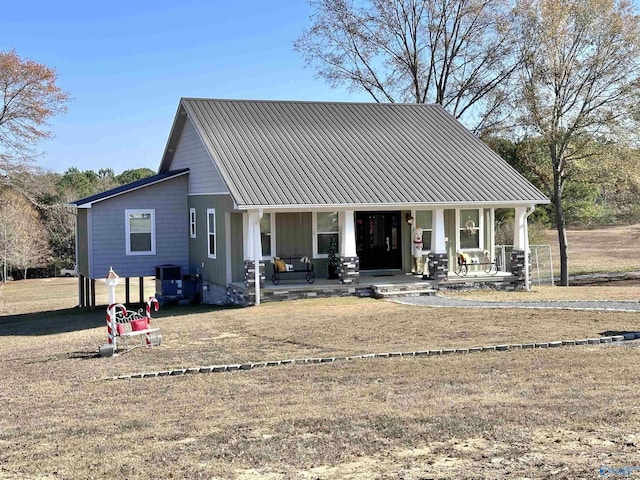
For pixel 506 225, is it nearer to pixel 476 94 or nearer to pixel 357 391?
pixel 476 94

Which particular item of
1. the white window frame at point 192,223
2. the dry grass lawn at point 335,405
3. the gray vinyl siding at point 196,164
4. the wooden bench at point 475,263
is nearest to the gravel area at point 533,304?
the dry grass lawn at point 335,405

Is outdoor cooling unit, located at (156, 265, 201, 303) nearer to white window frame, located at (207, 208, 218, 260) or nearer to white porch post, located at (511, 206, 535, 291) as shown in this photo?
white window frame, located at (207, 208, 218, 260)

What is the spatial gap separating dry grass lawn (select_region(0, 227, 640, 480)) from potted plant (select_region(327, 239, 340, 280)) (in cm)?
590

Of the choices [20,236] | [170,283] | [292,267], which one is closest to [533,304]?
[292,267]

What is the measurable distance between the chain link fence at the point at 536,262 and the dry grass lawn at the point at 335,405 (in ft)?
29.2

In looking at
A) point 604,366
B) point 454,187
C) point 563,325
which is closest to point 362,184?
point 454,187

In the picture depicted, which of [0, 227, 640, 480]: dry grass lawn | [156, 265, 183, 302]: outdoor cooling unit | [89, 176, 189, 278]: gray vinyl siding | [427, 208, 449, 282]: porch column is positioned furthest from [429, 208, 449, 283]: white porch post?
[89, 176, 189, 278]: gray vinyl siding

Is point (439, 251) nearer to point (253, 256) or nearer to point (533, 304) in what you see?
point (533, 304)

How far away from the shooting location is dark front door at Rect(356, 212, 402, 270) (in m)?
23.2

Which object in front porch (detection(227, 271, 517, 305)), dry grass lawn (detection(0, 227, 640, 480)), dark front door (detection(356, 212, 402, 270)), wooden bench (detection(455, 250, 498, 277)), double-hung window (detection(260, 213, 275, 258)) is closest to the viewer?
dry grass lawn (detection(0, 227, 640, 480))

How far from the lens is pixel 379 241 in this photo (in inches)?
923

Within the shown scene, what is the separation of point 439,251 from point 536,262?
8278mm

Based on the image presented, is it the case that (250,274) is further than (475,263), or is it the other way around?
(475,263)

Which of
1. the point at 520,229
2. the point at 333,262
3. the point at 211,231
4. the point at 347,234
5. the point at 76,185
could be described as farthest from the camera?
the point at 76,185
